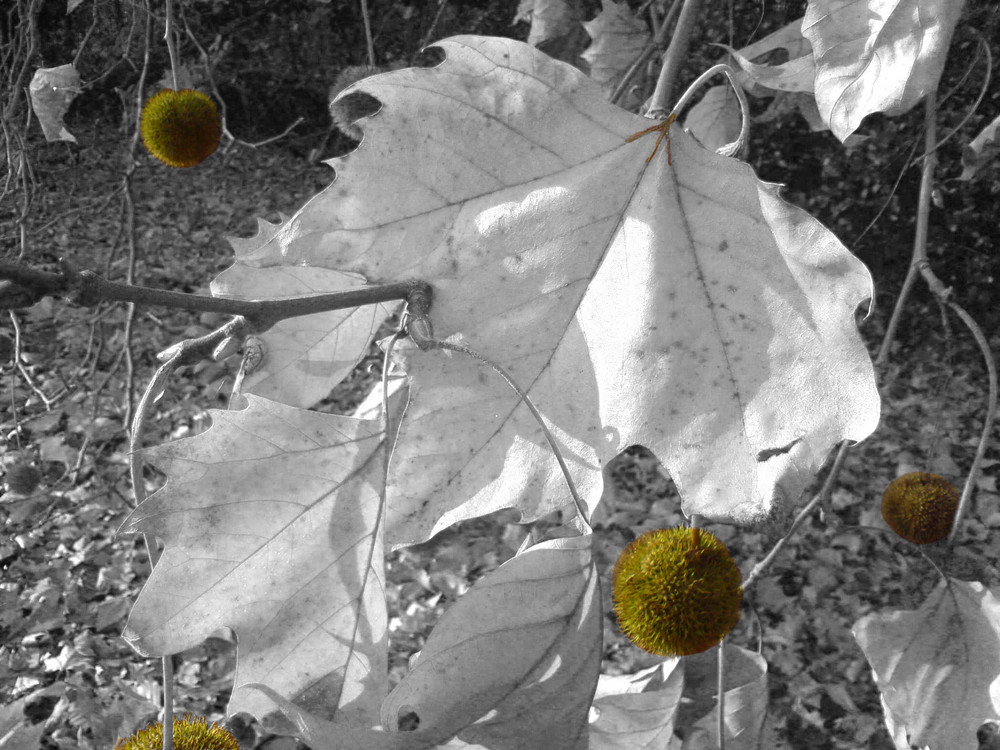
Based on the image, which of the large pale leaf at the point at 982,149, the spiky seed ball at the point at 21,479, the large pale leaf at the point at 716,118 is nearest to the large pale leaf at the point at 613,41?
the large pale leaf at the point at 716,118

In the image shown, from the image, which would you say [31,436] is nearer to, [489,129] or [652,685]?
[652,685]

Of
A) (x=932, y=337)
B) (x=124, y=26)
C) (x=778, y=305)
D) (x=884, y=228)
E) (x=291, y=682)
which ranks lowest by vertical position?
(x=932, y=337)

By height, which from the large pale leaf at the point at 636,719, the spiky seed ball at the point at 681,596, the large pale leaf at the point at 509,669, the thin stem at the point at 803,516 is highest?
the large pale leaf at the point at 509,669

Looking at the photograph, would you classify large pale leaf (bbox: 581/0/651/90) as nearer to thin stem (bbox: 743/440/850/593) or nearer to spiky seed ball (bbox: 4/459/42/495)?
thin stem (bbox: 743/440/850/593)

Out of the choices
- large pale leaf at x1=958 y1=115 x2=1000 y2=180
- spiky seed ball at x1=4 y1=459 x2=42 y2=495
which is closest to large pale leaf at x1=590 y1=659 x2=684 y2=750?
large pale leaf at x1=958 y1=115 x2=1000 y2=180

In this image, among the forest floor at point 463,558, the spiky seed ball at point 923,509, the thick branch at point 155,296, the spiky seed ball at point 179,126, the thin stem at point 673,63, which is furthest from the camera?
the forest floor at point 463,558

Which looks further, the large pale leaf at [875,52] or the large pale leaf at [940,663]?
the large pale leaf at [940,663]

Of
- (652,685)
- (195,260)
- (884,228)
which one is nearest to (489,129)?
(652,685)

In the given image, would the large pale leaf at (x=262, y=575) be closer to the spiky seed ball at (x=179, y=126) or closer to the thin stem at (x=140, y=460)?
the thin stem at (x=140, y=460)
